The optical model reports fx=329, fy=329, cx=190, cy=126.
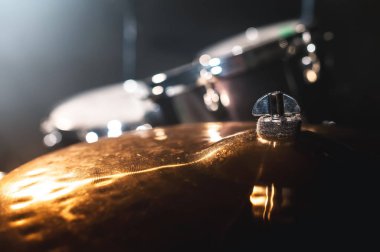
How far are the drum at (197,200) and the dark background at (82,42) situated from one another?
9.85 ft

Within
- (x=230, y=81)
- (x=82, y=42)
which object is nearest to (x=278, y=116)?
(x=230, y=81)

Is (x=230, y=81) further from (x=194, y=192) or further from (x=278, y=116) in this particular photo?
(x=194, y=192)

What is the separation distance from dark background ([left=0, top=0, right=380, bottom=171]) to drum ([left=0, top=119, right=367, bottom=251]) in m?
3.00

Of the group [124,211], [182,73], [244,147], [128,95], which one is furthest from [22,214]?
[128,95]

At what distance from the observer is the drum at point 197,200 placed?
45 centimetres

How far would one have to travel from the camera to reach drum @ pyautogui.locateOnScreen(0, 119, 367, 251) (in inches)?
17.8

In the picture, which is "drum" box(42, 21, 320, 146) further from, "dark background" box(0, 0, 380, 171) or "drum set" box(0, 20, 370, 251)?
"dark background" box(0, 0, 380, 171)

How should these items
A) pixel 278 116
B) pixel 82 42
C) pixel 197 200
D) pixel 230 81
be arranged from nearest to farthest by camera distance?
1. pixel 197 200
2. pixel 278 116
3. pixel 230 81
4. pixel 82 42

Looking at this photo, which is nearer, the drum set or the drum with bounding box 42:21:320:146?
the drum set

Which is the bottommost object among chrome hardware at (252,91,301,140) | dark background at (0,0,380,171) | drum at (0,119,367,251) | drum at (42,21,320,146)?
drum at (0,119,367,251)

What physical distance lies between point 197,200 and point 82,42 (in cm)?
381

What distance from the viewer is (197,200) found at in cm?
52

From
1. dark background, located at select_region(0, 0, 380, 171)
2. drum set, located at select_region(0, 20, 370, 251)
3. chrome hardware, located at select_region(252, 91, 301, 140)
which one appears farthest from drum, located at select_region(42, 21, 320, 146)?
dark background, located at select_region(0, 0, 380, 171)

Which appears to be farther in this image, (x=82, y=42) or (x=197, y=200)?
(x=82, y=42)
